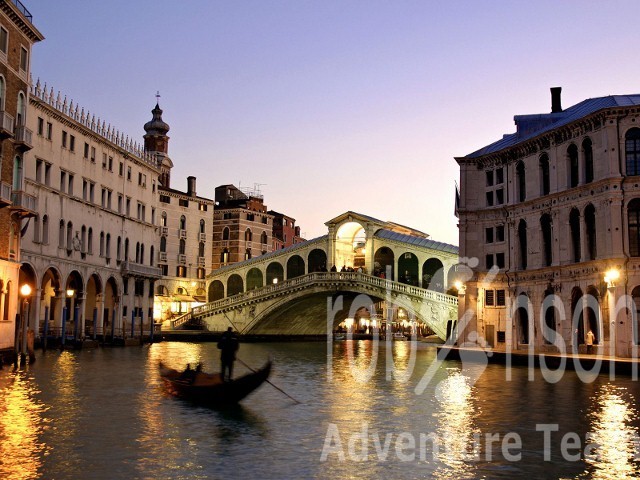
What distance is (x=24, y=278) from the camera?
4047 centimetres

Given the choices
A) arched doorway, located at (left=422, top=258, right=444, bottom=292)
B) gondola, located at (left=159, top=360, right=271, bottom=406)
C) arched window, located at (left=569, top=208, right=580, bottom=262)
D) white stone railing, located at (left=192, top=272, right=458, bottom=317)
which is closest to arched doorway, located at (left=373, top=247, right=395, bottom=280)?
arched doorway, located at (left=422, top=258, right=444, bottom=292)

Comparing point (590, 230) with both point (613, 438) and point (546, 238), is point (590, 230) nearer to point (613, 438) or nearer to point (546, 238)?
point (546, 238)

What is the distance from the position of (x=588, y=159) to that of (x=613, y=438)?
69.5 feet

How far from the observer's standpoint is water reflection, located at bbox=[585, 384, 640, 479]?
11211 mm

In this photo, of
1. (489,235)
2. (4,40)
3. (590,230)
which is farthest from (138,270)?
(590,230)

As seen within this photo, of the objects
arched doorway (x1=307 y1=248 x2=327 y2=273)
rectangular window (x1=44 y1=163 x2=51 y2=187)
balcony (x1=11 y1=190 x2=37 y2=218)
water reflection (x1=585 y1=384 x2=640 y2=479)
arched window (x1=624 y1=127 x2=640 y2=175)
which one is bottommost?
water reflection (x1=585 y1=384 x2=640 y2=479)

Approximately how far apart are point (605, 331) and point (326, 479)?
2285cm

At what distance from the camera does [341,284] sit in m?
52.2

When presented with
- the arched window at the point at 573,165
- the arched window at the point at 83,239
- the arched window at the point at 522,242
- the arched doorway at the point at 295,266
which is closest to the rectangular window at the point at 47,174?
the arched window at the point at 83,239

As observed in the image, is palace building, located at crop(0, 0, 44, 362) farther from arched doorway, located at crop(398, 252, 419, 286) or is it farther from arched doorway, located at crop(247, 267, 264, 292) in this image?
arched doorway, located at crop(247, 267, 264, 292)

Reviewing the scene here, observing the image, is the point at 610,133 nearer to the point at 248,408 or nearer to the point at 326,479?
the point at 248,408

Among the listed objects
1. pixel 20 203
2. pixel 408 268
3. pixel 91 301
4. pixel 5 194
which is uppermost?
pixel 5 194

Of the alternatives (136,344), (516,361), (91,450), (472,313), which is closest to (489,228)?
(472,313)

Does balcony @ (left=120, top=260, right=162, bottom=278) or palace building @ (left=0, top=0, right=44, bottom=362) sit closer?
palace building @ (left=0, top=0, right=44, bottom=362)
